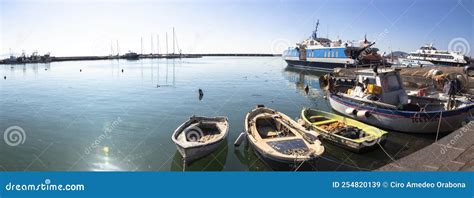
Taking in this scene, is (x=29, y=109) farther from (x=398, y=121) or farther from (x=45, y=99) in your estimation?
(x=398, y=121)

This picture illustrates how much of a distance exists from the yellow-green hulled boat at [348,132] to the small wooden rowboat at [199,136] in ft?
16.6

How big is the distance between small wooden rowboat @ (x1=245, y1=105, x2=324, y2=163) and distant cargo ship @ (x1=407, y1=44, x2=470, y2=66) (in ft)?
205

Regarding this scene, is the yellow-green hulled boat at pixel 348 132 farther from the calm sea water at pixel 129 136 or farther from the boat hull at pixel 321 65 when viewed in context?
the boat hull at pixel 321 65

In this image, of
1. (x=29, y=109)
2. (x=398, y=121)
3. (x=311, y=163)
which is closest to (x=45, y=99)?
(x=29, y=109)

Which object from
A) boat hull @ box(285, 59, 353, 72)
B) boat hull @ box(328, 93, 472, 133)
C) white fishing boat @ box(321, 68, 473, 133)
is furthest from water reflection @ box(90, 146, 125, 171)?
boat hull @ box(285, 59, 353, 72)

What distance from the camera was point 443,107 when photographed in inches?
708

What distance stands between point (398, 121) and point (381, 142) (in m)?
3.58
